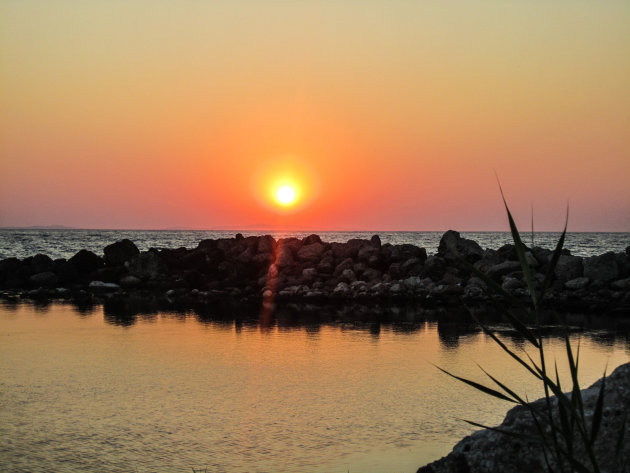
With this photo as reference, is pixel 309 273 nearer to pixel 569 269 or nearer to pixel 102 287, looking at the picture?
pixel 102 287

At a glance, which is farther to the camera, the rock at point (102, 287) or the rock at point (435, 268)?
the rock at point (102, 287)

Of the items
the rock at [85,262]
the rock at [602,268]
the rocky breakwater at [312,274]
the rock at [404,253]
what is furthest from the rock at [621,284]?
the rock at [85,262]

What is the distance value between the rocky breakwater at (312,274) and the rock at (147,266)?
5 cm

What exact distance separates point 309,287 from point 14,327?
12202mm

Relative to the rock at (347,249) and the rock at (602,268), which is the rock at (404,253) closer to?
the rock at (347,249)

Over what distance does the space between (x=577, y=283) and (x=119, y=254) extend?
19950 millimetres

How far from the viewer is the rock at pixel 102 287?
92.0 feet

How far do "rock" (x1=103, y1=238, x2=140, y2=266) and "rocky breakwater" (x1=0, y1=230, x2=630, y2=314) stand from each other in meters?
0.05

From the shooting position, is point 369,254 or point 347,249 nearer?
point 369,254

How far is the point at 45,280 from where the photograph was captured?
28719 mm

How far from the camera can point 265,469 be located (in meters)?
7.18

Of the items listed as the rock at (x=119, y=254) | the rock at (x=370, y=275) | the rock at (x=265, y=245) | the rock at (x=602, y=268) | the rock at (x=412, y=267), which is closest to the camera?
the rock at (x=602, y=268)

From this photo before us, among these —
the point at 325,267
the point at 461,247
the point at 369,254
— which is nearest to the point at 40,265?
the point at 325,267

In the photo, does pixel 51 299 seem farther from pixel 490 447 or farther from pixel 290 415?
pixel 490 447
